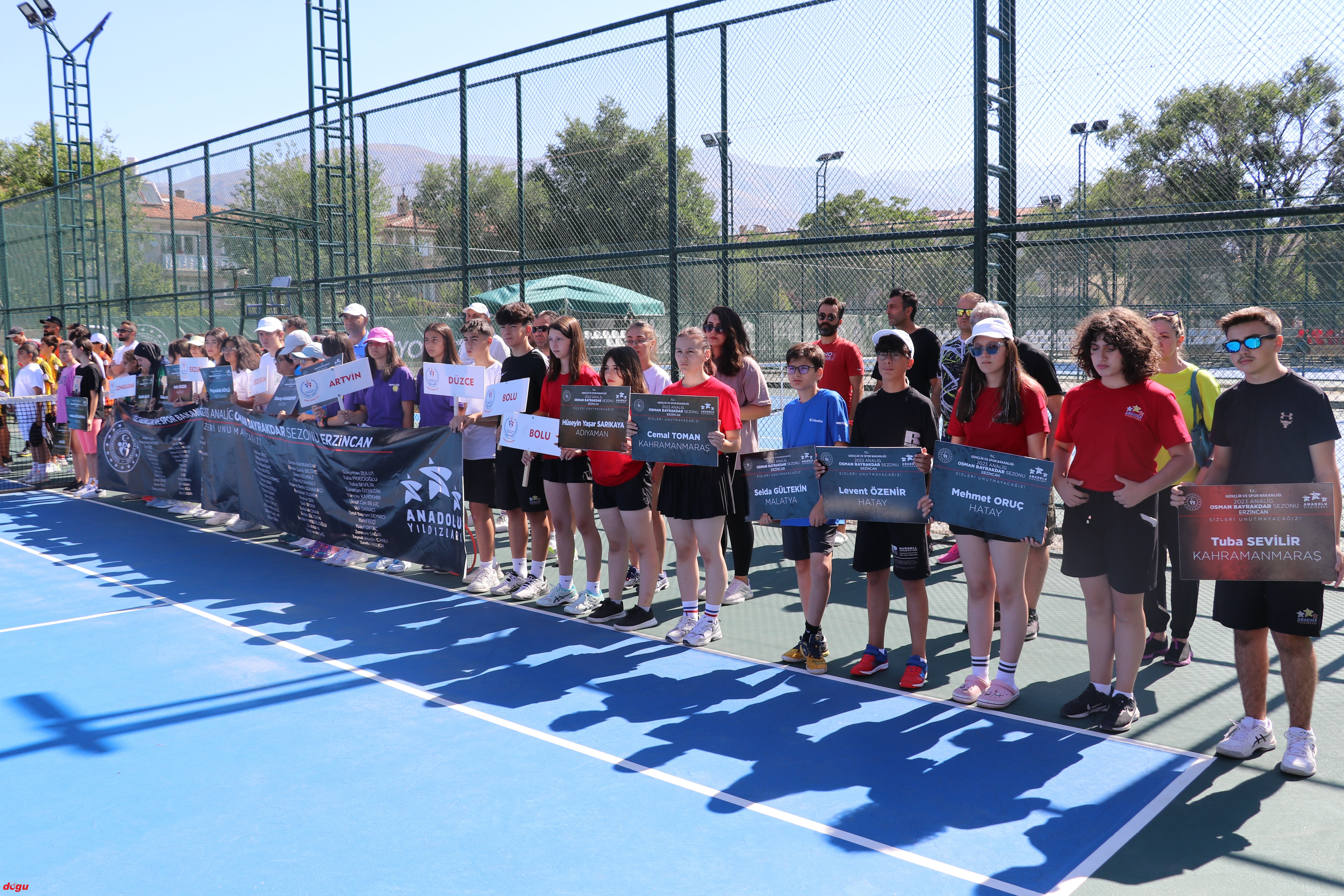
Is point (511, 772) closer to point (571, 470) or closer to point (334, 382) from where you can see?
point (571, 470)

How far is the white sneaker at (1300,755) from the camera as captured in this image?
3.90 meters

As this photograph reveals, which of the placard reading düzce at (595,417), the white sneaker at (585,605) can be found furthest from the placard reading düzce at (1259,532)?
the white sneaker at (585,605)

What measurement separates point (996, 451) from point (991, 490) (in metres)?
0.20

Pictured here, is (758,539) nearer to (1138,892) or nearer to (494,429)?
(494,429)

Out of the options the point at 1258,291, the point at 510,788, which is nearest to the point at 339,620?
the point at 510,788

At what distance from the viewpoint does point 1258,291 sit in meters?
10.7

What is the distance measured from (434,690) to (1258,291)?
10.1 meters

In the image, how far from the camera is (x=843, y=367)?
7.25 m

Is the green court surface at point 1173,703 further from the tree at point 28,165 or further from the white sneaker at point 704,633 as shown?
the tree at point 28,165

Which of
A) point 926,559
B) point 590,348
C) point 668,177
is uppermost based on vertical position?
point 668,177

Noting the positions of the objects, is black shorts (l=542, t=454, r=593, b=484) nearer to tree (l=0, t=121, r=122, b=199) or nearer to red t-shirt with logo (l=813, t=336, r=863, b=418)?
red t-shirt with logo (l=813, t=336, r=863, b=418)

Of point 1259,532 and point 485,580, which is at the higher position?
point 1259,532

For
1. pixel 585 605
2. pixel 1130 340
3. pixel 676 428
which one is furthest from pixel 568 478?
pixel 1130 340

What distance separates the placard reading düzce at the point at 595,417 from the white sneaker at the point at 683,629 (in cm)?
117
